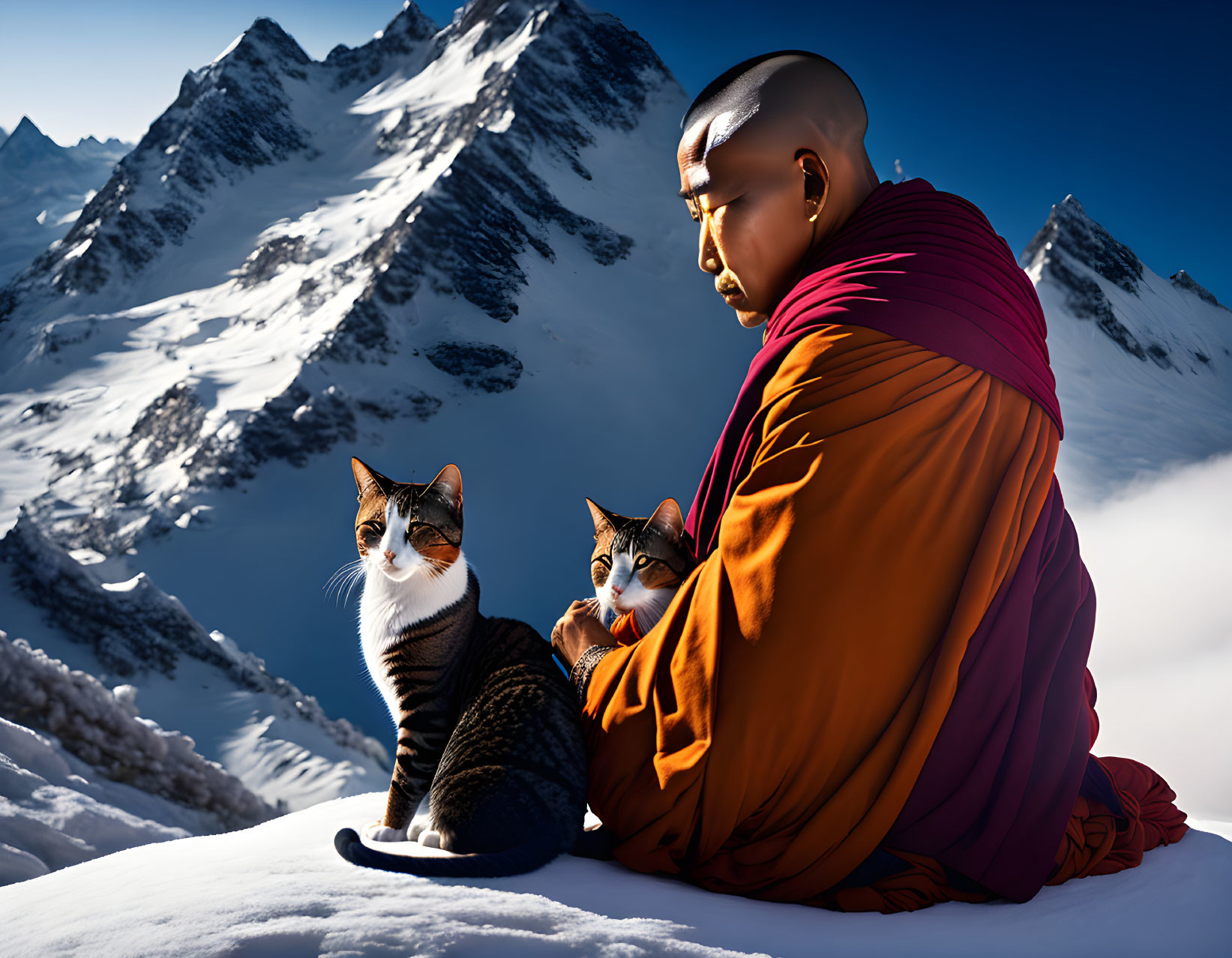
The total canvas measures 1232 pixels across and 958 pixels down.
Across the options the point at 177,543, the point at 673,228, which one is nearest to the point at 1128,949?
the point at 177,543

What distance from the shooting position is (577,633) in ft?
6.18

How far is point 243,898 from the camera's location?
1173mm

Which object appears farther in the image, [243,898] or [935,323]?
[935,323]

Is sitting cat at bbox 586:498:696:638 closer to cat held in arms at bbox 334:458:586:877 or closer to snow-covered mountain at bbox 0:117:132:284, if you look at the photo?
cat held in arms at bbox 334:458:586:877

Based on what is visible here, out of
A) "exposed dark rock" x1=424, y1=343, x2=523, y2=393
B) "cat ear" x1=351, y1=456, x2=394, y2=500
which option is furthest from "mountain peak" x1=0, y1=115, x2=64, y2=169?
"cat ear" x1=351, y1=456, x2=394, y2=500

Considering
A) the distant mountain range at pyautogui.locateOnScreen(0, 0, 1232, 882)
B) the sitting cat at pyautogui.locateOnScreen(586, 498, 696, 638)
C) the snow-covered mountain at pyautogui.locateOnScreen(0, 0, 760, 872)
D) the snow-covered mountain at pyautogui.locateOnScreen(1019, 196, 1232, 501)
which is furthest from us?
the snow-covered mountain at pyautogui.locateOnScreen(1019, 196, 1232, 501)

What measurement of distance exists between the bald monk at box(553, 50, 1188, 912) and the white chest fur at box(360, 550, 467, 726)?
460 millimetres

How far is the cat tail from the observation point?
1270 mm

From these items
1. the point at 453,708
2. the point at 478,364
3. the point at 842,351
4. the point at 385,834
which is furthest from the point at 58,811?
the point at 478,364

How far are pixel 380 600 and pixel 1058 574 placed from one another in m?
1.40

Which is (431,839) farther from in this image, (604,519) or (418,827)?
(604,519)

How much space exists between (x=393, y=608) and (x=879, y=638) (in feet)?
3.34

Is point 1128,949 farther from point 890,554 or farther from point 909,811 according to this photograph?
point 890,554

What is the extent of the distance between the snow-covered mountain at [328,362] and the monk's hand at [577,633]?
4.78 metres
